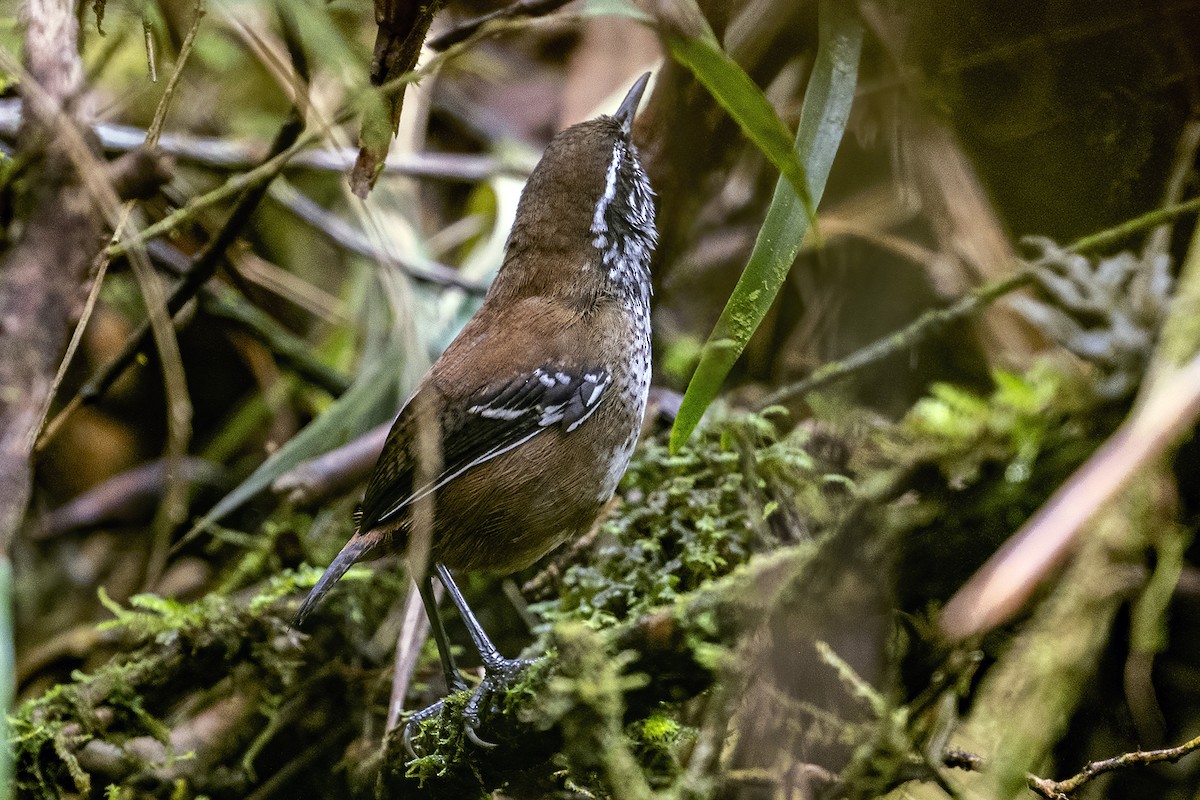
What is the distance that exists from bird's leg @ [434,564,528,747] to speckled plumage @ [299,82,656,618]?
11cm

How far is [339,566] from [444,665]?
0.43 meters

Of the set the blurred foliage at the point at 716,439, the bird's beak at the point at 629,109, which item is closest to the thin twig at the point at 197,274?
the blurred foliage at the point at 716,439

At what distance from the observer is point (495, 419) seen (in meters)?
2.35

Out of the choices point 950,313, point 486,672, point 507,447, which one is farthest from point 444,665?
point 950,313

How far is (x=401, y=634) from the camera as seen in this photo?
108 inches

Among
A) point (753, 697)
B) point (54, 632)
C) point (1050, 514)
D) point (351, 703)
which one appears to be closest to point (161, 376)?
point (54, 632)

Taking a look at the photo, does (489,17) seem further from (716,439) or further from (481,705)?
(481,705)

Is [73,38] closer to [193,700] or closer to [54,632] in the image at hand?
[193,700]

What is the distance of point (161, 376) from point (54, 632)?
1077 millimetres

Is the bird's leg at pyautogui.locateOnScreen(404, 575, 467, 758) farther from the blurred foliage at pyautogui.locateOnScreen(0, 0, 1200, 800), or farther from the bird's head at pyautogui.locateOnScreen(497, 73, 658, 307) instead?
the bird's head at pyautogui.locateOnScreen(497, 73, 658, 307)

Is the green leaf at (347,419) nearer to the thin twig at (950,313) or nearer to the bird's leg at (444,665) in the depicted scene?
the bird's leg at (444,665)

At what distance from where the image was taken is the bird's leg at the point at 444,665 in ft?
7.36

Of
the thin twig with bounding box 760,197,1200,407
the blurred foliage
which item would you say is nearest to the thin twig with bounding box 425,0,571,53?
the blurred foliage

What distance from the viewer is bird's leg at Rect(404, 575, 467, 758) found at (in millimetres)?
2244
